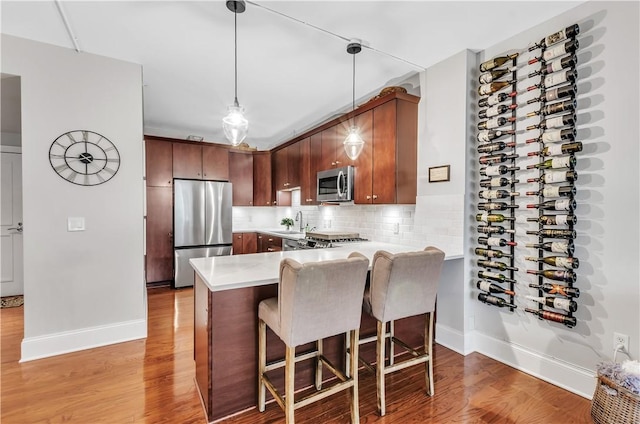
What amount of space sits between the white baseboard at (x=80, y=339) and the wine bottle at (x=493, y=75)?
3859mm

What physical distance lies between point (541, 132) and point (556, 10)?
837mm

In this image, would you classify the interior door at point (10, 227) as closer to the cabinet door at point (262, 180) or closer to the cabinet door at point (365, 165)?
the cabinet door at point (262, 180)

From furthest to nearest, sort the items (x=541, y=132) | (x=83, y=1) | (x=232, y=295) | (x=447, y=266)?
(x=447, y=266) < (x=541, y=132) < (x=83, y=1) < (x=232, y=295)

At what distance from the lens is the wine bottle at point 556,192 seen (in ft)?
6.76

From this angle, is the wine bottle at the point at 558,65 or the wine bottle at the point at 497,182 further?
the wine bottle at the point at 497,182

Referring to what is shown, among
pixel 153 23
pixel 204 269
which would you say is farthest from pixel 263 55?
pixel 204 269

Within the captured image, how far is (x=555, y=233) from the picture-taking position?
2.13 metres

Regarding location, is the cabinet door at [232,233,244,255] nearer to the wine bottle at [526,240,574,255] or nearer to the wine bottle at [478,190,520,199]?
the wine bottle at [478,190,520,199]

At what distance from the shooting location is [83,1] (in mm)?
2039

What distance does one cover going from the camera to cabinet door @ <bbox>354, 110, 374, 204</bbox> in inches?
131

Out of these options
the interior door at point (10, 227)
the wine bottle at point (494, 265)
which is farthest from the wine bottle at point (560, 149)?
the interior door at point (10, 227)

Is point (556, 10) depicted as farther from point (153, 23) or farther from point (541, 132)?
point (153, 23)

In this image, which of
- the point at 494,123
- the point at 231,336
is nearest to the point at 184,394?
the point at 231,336

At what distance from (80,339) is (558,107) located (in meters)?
4.28
